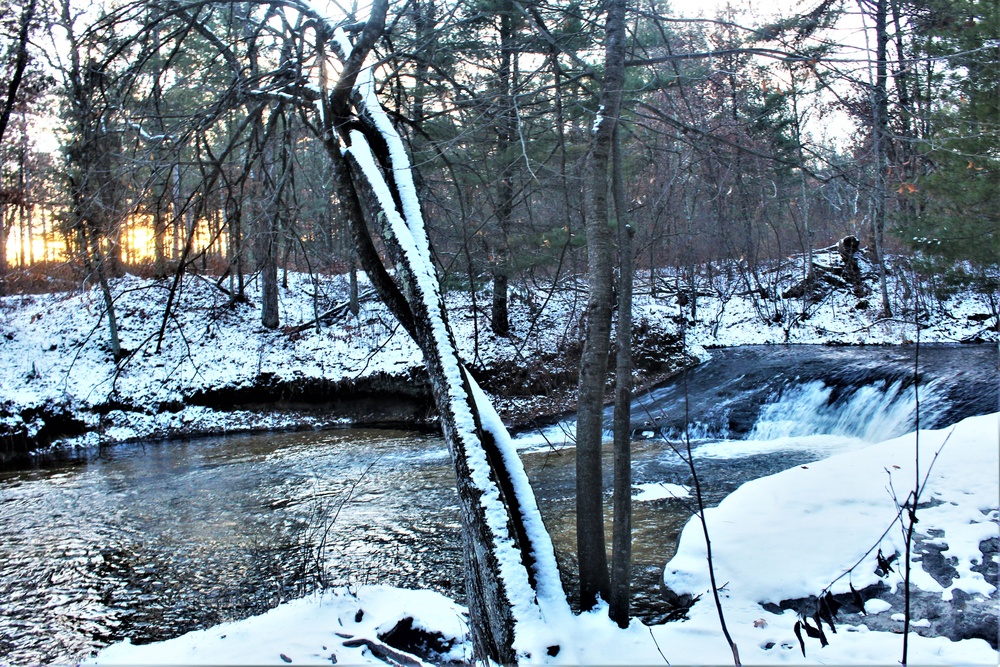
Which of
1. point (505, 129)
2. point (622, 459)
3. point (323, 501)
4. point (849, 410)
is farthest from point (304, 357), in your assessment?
point (622, 459)

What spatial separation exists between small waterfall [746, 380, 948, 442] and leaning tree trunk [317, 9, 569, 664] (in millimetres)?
7981

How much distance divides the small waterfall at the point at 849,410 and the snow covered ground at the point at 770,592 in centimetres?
416

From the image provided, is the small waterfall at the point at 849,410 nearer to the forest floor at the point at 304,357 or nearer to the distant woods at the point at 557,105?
the forest floor at the point at 304,357

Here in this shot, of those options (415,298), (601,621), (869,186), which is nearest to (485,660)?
(601,621)

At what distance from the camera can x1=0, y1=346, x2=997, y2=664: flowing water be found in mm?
5848

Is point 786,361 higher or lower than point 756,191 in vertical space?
lower

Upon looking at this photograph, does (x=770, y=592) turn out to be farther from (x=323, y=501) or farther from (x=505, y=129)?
(x=323, y=501)

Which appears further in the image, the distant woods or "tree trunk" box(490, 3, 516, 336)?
"tree trunk" box(490, 3, 516, 336)

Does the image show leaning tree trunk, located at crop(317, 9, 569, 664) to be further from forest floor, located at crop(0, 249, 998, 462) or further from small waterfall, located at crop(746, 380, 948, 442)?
forest floor, located at crop(0, 249, 998, 462)

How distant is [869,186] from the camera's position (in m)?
3.65

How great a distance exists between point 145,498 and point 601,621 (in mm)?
7660

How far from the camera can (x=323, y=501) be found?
859 centimetres

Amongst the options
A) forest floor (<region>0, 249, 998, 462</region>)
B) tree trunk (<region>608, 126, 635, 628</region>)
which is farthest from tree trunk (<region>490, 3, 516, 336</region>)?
forest floor (<region>0, 249, 998, 462</region>)

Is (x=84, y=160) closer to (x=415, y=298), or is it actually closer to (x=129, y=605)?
(x=415, y=298)
